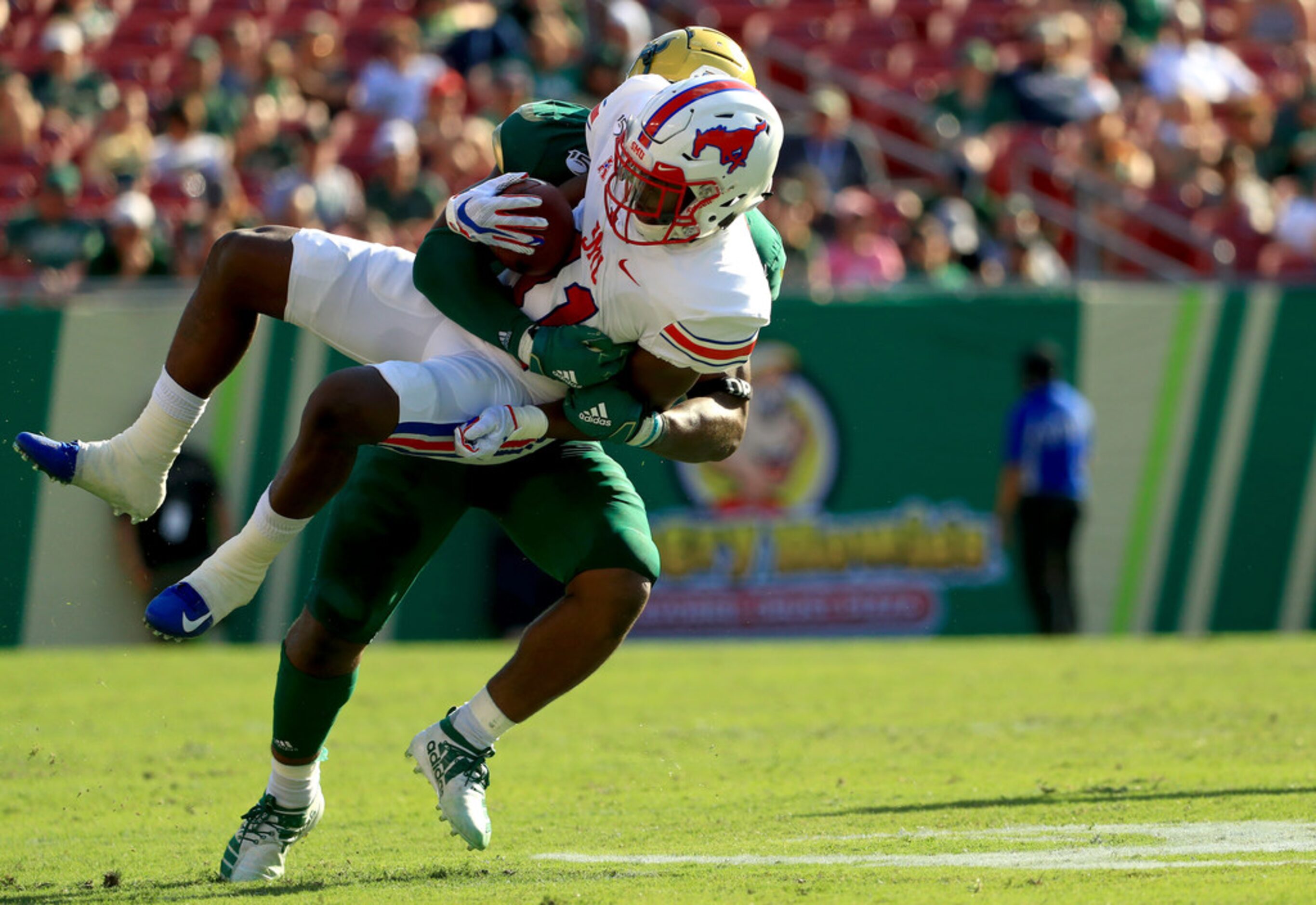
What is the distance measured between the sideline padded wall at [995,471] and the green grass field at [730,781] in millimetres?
790

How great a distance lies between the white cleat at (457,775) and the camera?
4.27 metres

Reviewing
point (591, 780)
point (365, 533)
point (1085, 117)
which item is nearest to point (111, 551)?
point (591, 780)

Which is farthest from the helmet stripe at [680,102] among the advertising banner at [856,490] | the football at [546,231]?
the advertising banner at [856,490]

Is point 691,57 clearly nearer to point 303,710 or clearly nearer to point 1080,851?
point 303,710

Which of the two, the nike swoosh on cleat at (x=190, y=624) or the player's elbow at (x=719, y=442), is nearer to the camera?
the nike swoosh on cleat at (x=190, y=624)

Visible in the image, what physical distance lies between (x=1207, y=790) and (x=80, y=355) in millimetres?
6510

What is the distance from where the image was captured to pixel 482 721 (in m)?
4.39

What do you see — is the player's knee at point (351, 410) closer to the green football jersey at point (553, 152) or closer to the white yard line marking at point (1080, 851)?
Result: the green football jersey at point (553, 152)

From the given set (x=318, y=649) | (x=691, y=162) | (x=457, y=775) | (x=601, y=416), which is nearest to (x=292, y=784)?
(x=318, y=649)

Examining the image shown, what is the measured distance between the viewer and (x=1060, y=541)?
34.0 ft

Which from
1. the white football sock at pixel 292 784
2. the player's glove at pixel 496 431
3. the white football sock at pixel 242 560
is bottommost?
the white football sock at pixel 292 784

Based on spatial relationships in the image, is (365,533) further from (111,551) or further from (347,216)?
(347,216)

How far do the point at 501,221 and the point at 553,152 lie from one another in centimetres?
41

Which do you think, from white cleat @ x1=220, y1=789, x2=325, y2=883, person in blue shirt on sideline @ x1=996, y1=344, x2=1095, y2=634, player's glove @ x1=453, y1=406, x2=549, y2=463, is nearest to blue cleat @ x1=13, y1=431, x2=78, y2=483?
white cleat @ x1=220, y1=789, x2=325, y2=883
